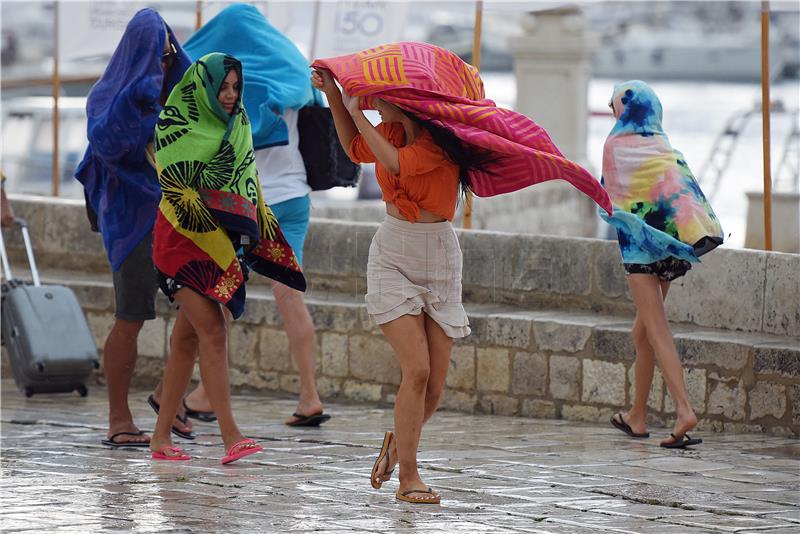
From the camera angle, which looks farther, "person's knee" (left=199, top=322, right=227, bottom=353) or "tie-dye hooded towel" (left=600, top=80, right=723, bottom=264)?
"tie-dye hooded towel" (left=600, top=80, right=723, bottom=264)

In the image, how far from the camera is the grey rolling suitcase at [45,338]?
8.13 meters

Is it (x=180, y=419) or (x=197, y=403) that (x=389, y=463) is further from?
(x=197, y=403)

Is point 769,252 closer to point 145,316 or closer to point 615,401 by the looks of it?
point 615,401

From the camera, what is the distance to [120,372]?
22.8ft

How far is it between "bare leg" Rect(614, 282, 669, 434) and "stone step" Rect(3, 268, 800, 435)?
1.12ft

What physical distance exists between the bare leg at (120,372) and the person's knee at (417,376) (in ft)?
5.81

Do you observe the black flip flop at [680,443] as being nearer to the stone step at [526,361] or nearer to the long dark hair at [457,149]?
the stone step at [526,361]

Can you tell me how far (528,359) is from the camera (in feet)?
26.2

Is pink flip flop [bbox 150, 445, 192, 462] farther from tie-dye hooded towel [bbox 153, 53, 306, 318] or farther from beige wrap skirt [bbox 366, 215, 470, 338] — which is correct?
beige wrap skirt [bbox 366, 215, 470, 338]

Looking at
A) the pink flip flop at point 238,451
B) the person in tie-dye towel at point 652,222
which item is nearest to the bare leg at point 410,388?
the pink flip flop at point 238,451

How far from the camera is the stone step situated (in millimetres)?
7309

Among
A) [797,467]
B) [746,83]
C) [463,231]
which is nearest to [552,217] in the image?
[463,231]

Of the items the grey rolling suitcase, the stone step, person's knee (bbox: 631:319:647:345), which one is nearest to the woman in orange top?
person's knee (bbox: 631:319:647:345)

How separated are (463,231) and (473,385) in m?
0.97
